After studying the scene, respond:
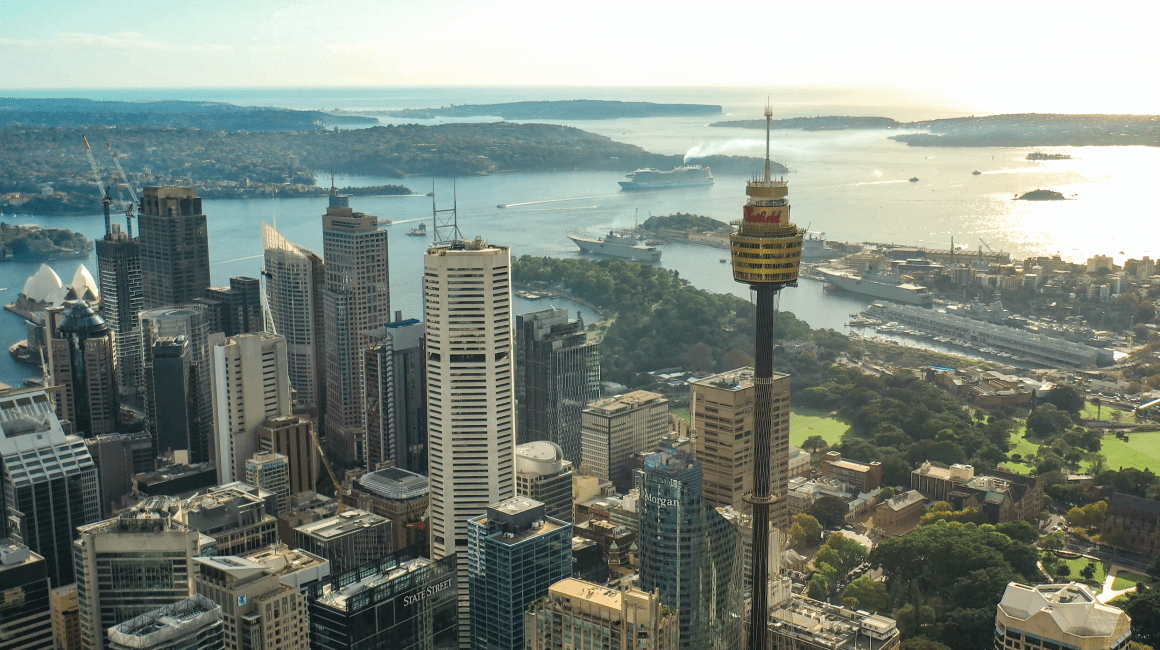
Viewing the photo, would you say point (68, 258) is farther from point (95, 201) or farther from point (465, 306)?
point (465, 306)

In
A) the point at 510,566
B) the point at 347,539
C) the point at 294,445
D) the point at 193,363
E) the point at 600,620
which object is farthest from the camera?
the point at 193,363

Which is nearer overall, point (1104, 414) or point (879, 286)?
point (1104, 414)

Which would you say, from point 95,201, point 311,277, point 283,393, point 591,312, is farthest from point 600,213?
point 283,393

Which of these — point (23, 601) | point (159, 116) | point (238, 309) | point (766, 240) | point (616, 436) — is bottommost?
point (616, 436)

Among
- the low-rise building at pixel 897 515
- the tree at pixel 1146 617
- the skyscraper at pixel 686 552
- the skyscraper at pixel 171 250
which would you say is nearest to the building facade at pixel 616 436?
the low-rise building at pixel 897 515

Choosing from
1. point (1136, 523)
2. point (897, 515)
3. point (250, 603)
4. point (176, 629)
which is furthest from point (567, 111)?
point (176, 629)

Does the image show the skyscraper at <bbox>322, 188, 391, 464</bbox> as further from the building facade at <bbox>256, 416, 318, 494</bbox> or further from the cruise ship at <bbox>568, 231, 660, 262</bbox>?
the cruise ship at <bbox>568, 231, 660, 262</bbox>

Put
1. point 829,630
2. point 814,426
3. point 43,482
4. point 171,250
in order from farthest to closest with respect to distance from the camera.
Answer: point 171,250
point 814,426
point 43,482
point 829,630

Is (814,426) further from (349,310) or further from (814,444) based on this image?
(349,310)
